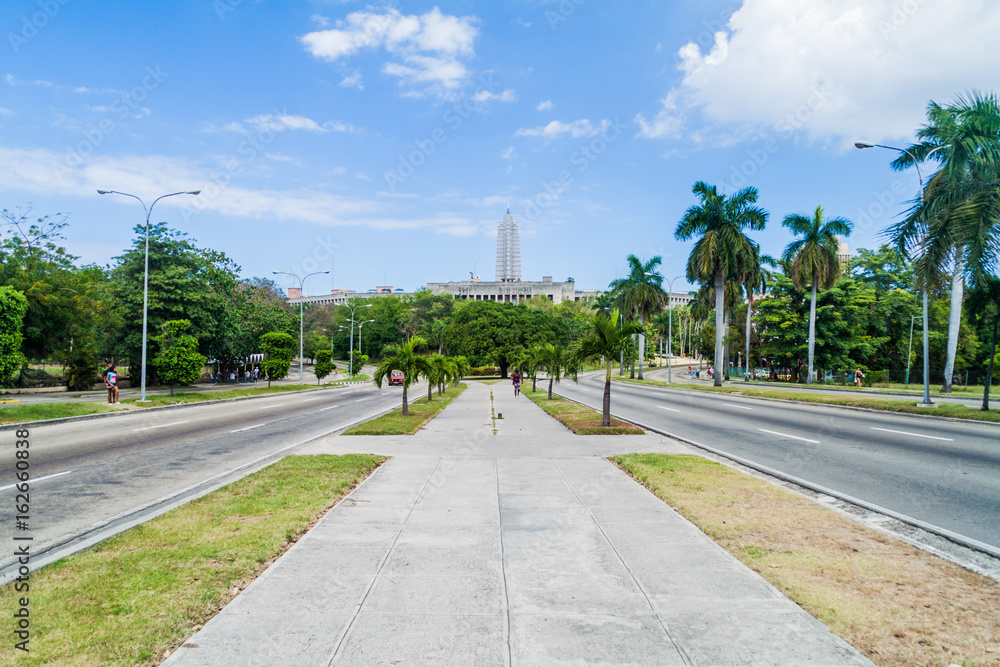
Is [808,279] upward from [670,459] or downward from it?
upward

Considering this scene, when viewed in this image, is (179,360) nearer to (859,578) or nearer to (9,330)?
(9,330)

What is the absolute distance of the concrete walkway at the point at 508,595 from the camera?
146 inches

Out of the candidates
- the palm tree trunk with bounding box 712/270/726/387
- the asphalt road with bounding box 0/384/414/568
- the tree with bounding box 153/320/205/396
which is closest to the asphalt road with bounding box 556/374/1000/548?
the asphalt road with bounding box 0/384/414/568

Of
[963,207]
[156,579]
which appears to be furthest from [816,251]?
[156,579]

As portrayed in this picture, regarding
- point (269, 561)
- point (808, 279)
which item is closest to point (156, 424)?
point (269, 561)

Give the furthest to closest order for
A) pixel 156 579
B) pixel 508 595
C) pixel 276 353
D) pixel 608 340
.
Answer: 1. pixel 276 353
2. pixel 608 340
3. pixel 156 579
4. pixel 508 595

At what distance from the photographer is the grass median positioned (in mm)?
3865

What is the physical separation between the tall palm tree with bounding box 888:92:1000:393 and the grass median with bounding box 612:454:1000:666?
14032mm

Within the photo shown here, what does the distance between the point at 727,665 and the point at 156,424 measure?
1936 centimetres

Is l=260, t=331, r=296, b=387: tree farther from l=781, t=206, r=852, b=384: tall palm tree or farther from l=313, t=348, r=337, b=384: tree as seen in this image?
l=781, t=206, r=852, b=384: tall palm tree

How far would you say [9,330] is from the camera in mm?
18297

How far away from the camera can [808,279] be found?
1853 inches

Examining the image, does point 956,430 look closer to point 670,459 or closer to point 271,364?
point 670,459

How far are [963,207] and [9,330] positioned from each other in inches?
1185
